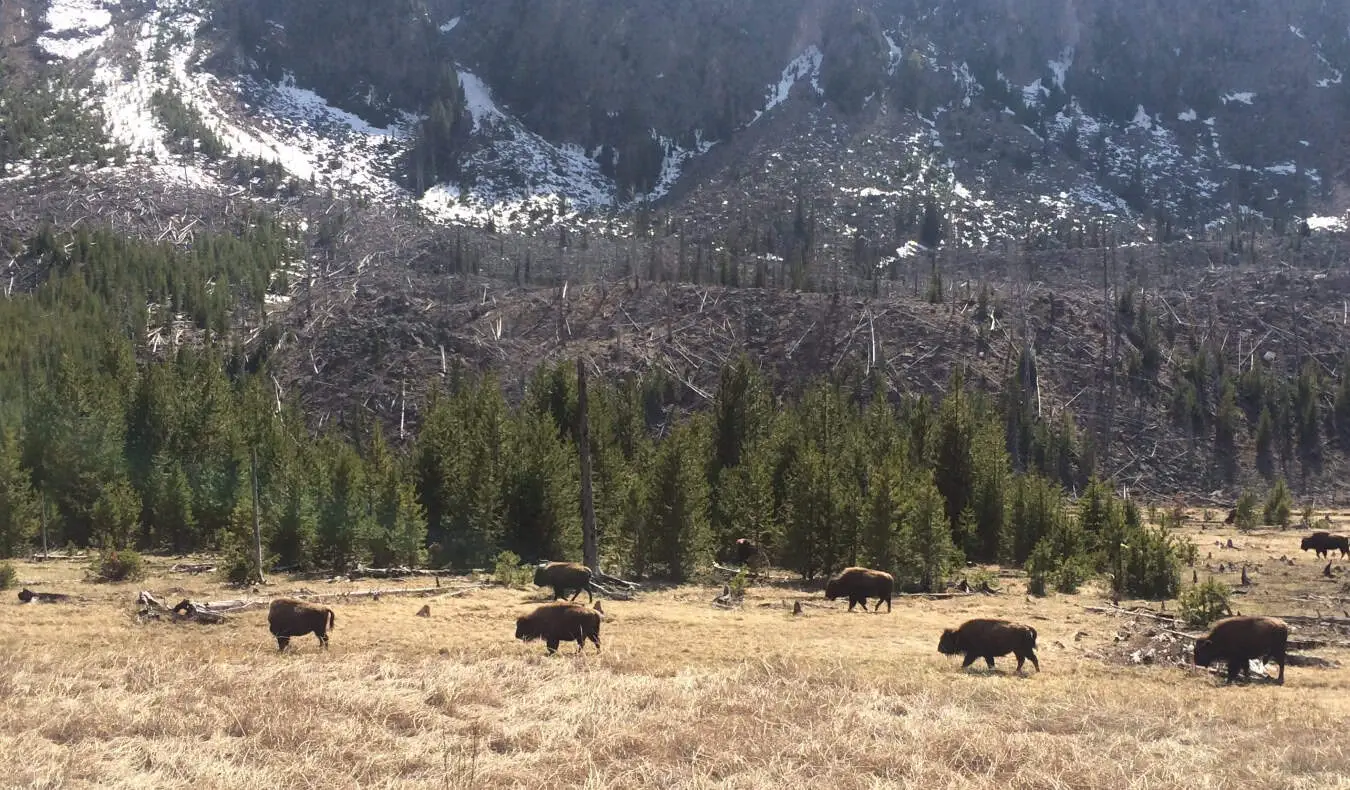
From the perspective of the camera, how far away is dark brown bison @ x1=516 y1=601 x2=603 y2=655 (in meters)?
19.4

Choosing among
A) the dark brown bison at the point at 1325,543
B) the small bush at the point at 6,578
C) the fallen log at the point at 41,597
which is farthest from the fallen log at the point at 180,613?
the dark brown bison at the point at 1325,543

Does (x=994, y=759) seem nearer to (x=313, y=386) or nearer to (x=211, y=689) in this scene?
(x=211, y=689)

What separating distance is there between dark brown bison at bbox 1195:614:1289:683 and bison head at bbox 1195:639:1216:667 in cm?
4

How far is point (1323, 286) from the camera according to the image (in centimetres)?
11806

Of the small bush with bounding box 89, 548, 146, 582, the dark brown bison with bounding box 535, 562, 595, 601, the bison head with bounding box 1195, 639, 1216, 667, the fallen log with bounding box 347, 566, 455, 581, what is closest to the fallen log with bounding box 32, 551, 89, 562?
the small bush with bounding box 89, 548, 146, 582

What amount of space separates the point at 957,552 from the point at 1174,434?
72450 mm

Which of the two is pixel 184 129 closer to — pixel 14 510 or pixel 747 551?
pixel 14 510

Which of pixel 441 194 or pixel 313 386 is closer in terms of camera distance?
pixel 313 386

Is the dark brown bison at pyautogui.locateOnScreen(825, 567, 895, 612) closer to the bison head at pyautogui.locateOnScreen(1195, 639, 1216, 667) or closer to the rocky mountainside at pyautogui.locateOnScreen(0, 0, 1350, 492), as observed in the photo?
the bison head at pyautogui.locateOnScreen(1195, 639, 1216, 667)

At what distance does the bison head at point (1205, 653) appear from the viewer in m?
18.2

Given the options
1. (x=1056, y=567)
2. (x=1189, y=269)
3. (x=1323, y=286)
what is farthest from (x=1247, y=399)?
(x=1056, y=567)

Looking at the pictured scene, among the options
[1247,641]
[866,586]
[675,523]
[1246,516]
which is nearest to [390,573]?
[675,523]

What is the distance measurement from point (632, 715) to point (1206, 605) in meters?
18.6

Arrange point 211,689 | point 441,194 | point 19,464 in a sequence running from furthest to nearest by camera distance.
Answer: point 441,194 < point 19,464 < point 211,689
